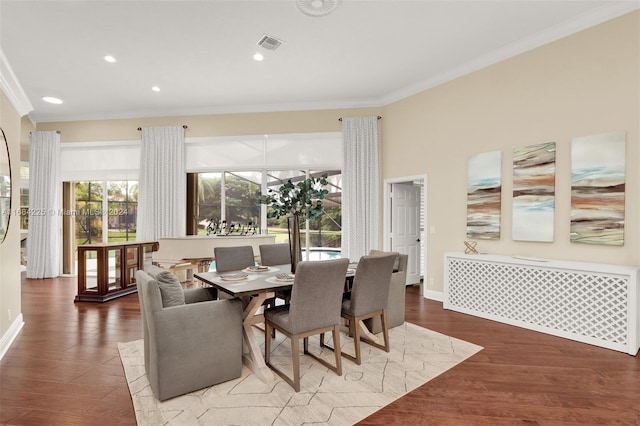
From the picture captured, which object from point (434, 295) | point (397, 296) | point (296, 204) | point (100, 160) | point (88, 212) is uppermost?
point (100, 160)

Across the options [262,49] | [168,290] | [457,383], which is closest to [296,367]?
[168,290]

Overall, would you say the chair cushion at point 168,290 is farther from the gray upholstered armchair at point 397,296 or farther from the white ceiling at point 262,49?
the white ceiling at point 262,49

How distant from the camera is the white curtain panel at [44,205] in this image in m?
6.85

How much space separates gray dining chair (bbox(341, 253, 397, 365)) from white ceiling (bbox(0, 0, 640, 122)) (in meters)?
2.59

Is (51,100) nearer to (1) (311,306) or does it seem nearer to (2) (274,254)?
(2) (274,254)

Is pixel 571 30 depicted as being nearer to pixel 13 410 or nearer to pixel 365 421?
pixel 365 421

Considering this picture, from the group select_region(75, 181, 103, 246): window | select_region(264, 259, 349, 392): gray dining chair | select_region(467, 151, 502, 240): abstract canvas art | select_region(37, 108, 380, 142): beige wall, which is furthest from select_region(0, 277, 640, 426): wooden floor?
select_region(37, 108, 380, 142): beige wall

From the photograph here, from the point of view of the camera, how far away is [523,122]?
4.27 metres

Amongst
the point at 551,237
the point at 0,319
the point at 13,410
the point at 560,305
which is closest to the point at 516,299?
the point at 560,305

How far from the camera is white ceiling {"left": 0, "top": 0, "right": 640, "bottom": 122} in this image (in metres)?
3.51

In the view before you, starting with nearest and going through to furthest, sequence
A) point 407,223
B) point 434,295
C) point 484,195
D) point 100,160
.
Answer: point 484,195 < point 434,295 < point 407,223 < point 100,160

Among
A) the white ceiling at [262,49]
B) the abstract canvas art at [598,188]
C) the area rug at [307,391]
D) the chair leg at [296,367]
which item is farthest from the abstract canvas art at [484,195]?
the chair leg at [296,367]

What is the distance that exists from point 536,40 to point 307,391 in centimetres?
463

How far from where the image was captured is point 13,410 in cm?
224
